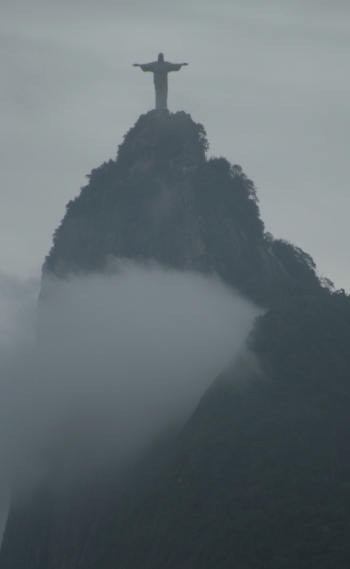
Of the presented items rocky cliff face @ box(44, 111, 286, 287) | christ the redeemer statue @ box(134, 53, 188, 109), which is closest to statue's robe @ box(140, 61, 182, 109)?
christ the redeemer statue @ box(134, 53, 188, 109)

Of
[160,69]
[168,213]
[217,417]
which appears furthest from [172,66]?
[217,417]

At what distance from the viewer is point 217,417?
59.9m

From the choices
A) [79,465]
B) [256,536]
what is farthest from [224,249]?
[256,536]

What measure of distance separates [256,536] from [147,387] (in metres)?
19.0

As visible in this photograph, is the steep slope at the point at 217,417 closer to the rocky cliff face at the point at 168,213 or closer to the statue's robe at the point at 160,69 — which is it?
the rocky cliff face at the point at 168,213

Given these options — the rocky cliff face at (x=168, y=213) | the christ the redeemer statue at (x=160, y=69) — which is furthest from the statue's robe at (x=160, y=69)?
the rocky cliff face at (x=168, y=213)

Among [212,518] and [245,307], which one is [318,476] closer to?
[212,518]

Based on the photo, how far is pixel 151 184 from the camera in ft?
258

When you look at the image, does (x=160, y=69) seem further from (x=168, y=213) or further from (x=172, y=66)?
(x=168, y=213)

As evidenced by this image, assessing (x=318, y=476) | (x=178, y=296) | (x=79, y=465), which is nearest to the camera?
(x=318, y=476)

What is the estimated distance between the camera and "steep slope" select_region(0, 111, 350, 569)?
51.9 metres

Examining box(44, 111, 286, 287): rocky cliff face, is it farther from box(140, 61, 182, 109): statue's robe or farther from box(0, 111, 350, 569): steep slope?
box(140, 61, 182, 109): statue's robe

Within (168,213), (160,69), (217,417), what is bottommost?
(217,417)

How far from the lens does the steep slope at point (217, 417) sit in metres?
51.9
